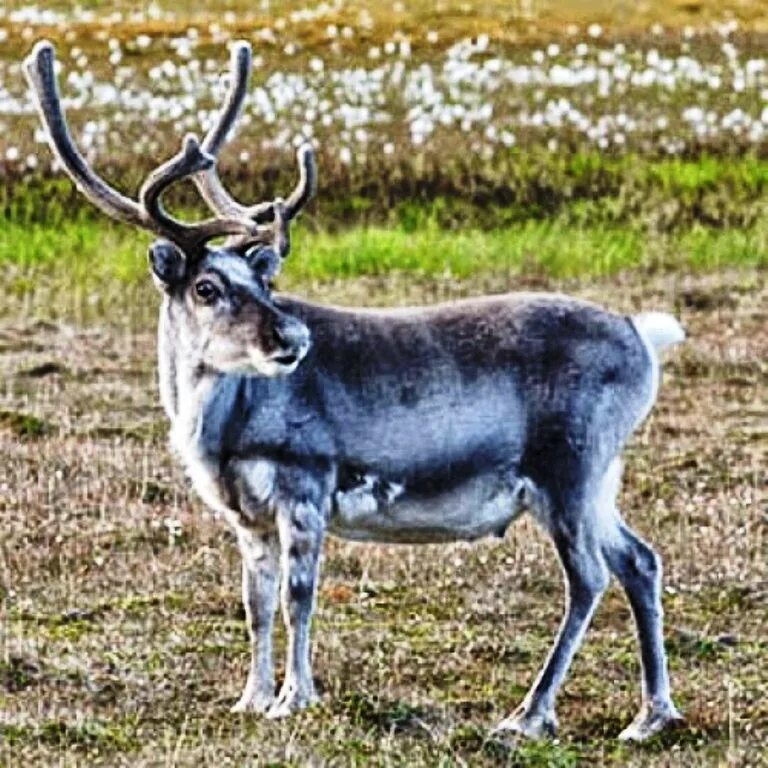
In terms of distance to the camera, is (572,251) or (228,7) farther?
(228,7)

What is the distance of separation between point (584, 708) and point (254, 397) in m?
1.83

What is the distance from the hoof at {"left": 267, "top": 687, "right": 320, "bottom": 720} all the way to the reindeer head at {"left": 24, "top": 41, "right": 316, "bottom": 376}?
1.29 metres

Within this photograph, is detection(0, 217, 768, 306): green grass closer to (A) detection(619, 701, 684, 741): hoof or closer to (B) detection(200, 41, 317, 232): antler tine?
(B) detection(200, 41, 317, 232): antler tine

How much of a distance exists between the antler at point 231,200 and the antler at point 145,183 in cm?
8

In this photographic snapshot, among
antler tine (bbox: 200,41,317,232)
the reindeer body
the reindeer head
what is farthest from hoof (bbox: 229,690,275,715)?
antler tine (bbox: 200,41,317,232)

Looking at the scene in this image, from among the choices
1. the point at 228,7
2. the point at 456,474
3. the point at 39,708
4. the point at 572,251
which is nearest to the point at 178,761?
the point at 39,708

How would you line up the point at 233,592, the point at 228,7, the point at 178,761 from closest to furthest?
the point at 178,761 → the point at 233,592 → the point at 228,7

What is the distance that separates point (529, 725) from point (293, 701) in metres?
0.98

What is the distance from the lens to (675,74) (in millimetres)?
37312

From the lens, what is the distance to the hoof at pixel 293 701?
411 inches

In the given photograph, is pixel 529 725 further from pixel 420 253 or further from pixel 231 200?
pixel 420 253

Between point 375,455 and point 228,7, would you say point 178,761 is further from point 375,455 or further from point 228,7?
point 228,7

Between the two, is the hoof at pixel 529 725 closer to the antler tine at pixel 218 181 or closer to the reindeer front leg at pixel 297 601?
the reindeer front leg at pixel 297 601

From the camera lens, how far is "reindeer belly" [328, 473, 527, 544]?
34.4 feet
